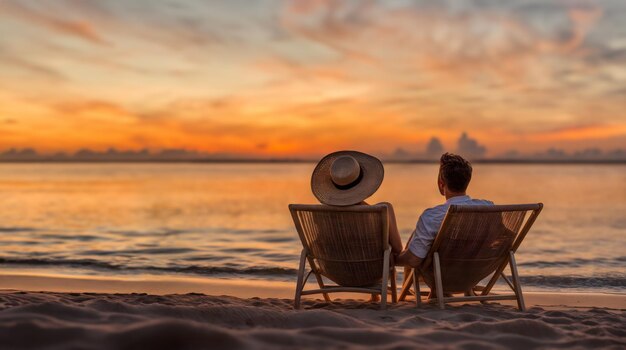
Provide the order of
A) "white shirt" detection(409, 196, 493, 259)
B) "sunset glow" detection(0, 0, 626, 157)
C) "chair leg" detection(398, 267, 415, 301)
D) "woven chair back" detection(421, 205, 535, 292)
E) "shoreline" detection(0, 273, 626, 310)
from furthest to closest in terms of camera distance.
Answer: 1. "sunset glow" detection(0, 0, 626, 157)
2. "shoreline" detection(0, 273, 626, 310)
3. "chair leg" detection(398, 267, 415, 301)
4. "white shirt" detection(409, 196, 493, 259)
5. "woven chair back" detection(421, 205, 535, 292)

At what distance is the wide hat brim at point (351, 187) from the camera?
4.23 meters

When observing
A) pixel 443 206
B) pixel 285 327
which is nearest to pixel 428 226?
pixel 443 206

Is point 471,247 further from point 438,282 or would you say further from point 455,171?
point 455,171

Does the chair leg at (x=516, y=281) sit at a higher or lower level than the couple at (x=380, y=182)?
lower

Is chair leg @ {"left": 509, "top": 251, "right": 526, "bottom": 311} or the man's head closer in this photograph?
the man's head

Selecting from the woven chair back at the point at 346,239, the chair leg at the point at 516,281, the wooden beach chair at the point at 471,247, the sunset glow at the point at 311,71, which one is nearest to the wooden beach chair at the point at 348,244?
the woven chair back at the point at 346,239

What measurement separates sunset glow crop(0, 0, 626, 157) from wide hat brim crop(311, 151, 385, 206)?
983cm

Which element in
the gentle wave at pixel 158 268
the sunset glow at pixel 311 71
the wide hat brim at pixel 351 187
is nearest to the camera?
the wide hat brim at pixel 351 187

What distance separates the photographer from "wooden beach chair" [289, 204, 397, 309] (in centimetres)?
420

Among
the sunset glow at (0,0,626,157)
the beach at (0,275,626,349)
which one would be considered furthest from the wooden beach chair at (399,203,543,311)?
the sunset glow at (0,0,626,157)

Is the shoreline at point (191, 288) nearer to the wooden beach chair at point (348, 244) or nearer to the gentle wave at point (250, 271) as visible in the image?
the gentle wave at point (250, 271)

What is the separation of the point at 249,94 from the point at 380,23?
56.5 feet

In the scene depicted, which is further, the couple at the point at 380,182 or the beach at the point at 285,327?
the couple at the point at 380,182

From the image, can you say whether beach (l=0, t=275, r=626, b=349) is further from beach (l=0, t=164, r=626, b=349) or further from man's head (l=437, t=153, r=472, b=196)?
man's head (l=437, t=153, r=472, b=196)
